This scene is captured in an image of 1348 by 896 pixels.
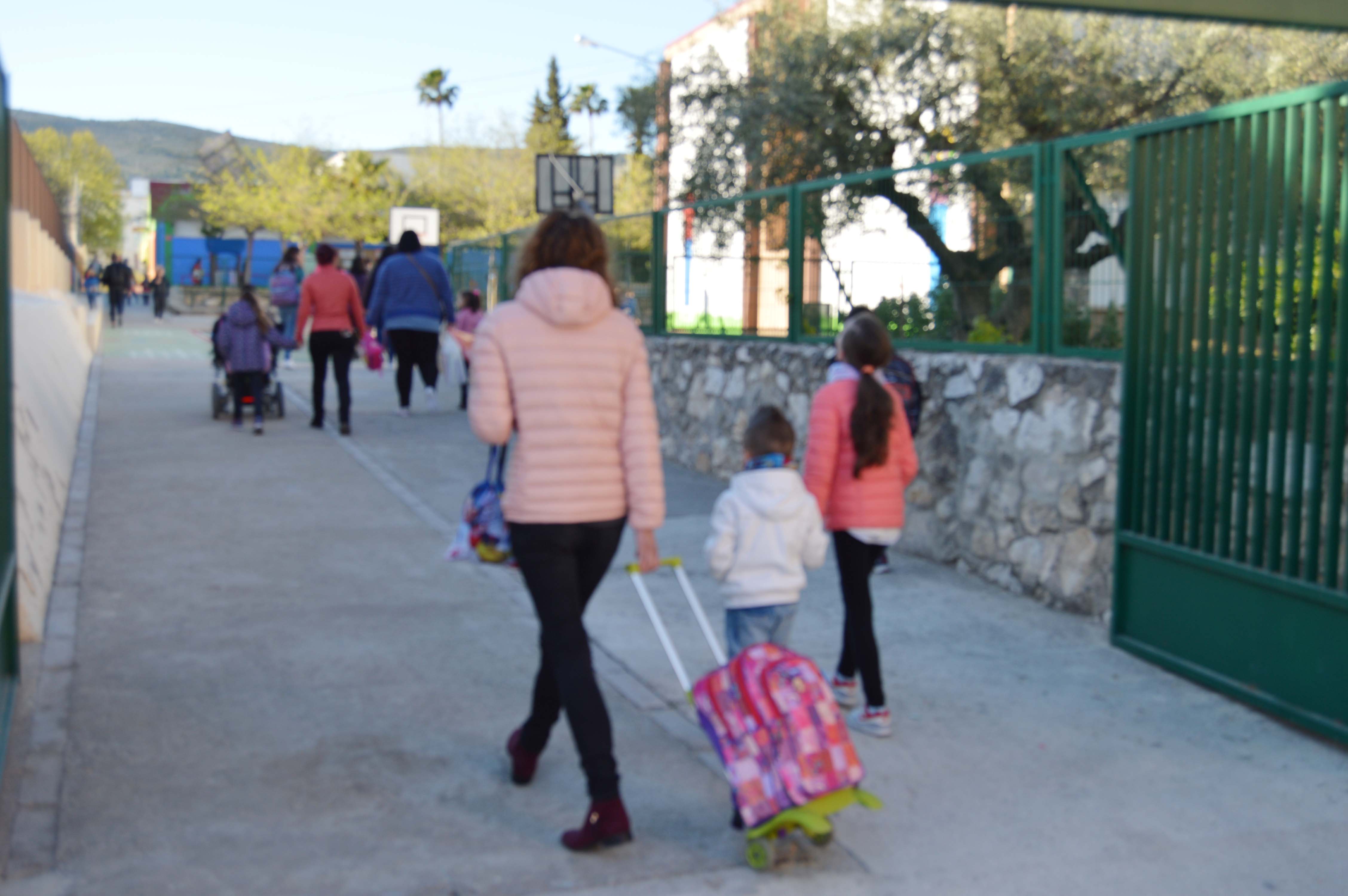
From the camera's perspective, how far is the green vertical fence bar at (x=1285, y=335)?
4.88 metres

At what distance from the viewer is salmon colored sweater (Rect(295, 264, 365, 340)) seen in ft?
39.1

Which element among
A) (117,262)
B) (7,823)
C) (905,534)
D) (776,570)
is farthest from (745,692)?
(117,262)

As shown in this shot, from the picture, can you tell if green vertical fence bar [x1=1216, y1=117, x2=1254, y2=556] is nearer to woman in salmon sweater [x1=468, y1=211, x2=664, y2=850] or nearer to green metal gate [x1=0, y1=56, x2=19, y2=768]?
woman in salmon sweater [x1=468, y1=211, x2=664, y2=850]

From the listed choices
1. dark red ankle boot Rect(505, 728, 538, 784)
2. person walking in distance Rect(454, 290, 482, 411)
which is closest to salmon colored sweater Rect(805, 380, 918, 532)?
dark red ankle boot Rect(505, 728, 538, 784)

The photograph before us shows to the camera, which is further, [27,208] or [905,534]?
[27,208]

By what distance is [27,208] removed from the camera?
60.4ft

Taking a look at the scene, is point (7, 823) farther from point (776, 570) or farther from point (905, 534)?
point (905, 534)

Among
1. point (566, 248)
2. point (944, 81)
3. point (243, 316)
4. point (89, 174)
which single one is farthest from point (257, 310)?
point (89, 174)

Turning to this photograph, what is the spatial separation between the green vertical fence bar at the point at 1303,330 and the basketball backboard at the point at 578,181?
950 cm

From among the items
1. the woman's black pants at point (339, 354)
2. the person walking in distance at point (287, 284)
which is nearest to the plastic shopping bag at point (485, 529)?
the woman's black pants at point (339, 354)

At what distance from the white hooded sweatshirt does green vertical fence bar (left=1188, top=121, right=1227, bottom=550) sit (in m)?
2.31

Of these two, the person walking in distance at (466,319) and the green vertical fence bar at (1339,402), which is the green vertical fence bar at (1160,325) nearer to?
the green vertical fence bar at (1339,402)

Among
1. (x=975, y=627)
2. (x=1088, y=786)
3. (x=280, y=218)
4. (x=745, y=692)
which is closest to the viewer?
(x=745, y=692)

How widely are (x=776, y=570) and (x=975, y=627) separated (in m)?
2.65
